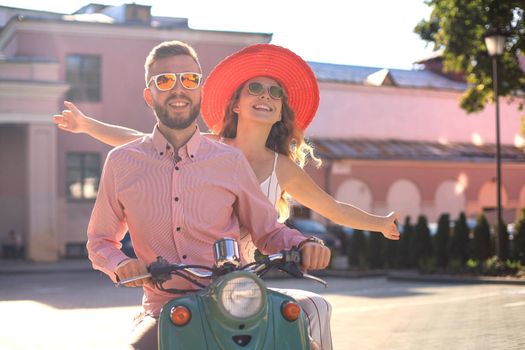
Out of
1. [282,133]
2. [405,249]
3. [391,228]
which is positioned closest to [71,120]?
[282,133]

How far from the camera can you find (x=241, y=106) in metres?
5.91

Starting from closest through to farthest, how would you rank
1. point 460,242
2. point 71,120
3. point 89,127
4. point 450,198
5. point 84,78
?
point 71,120 → point 89,127 → point 460,242 → point 84,78 → point 450,198

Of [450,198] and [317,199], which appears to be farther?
[450,198]

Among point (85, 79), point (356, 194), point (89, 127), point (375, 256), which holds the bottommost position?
point (375, 256)

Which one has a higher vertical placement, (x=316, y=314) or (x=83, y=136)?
(x=83, y=136)

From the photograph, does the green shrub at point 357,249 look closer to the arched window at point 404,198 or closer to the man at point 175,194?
the arched window at point 404,198

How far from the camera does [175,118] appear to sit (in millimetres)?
4383

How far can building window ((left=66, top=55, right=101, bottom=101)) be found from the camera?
39312 mm

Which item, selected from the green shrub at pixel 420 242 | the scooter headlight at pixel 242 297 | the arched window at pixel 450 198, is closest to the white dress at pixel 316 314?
the scooter headlight at pixel 242 297

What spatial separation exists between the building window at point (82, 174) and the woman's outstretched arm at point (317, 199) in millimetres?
33735

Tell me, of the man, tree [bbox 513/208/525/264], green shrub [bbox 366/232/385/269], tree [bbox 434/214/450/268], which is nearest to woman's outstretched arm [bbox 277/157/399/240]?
the man

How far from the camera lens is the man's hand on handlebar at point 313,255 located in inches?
152

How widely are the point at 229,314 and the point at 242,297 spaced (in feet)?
0.23

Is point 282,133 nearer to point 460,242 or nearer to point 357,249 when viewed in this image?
point 460,242
